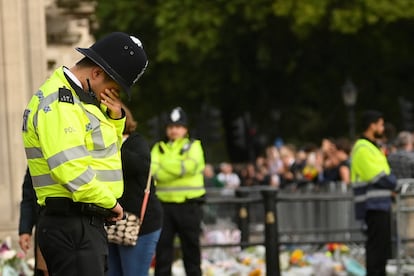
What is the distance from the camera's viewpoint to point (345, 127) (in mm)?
46750

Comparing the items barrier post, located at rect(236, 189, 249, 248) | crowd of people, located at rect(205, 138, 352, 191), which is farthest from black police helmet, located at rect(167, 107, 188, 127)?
crowd of people, located at rect(205, 138, 352, 191)

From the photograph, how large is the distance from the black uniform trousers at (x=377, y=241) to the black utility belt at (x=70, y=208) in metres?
7.27

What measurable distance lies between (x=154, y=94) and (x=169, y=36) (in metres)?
5.33

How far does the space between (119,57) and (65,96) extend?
1.16ft

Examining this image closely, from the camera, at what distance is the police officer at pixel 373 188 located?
13914 mm

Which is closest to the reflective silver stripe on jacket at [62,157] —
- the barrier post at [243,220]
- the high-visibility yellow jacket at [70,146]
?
the high-visibility yellow jacket at [70,146]

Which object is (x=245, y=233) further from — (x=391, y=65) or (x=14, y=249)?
(x=391, y=65)

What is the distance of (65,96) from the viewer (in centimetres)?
705

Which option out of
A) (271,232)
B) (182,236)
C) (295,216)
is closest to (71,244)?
(182,236)

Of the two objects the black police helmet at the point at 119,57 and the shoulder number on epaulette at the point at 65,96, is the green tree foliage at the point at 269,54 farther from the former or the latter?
the shoulder number on epaulette at the point at 65,96

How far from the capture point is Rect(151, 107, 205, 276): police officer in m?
13.4

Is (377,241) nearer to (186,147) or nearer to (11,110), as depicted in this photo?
(186,147)

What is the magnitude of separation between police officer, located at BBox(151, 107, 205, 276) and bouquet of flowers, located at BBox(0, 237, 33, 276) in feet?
5.79

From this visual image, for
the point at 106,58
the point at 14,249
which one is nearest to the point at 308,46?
the point at 14,249
